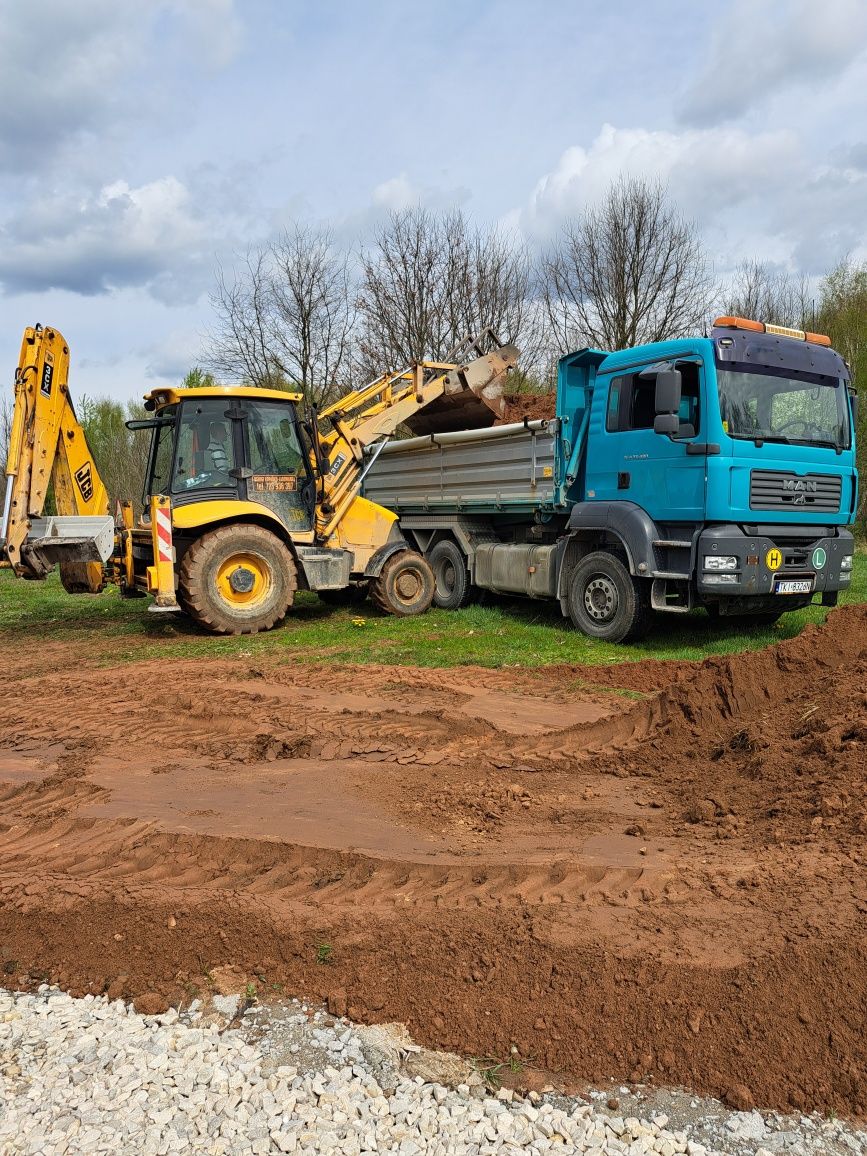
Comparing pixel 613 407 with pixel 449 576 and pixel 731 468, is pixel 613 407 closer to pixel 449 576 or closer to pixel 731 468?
pixel 731 468

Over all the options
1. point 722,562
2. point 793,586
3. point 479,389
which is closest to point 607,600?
point 722,562

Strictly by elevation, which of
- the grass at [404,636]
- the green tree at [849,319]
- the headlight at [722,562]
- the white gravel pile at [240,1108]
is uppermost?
the green tree at [849,319]

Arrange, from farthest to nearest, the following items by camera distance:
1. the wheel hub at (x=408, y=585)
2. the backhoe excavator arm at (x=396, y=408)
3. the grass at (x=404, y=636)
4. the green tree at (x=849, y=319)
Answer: the green tree at (x=849, y=319)
the wheel hub at (x=408, y=585)
the backhoe excavator arm at (x=396, y=408)
the grass at (x=404, y=636)

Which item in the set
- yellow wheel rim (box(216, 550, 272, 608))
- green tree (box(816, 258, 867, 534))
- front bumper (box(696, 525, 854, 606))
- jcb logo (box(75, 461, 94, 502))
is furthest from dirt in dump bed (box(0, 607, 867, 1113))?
green tree (box(816, 258, 867, 534))

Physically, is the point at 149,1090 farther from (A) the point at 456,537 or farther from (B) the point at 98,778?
(A) the point at 456,537

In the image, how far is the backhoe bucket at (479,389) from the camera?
12.0 m

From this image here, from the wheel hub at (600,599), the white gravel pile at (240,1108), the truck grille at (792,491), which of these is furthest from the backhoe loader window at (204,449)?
the white gravel pile at (240,1108)

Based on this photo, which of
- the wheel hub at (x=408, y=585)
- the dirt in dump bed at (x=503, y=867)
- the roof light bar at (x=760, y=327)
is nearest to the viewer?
the dirt in dump bed at (x=503, y=867)

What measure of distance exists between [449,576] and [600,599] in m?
3.32

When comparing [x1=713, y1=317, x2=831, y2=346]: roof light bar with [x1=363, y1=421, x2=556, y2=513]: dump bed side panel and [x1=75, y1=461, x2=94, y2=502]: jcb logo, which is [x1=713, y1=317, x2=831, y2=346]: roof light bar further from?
[x1=75, y1=461, x2=94, y2=502]: jcb logo

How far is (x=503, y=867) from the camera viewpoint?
4000 millimetres

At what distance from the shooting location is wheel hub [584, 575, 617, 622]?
9.79m

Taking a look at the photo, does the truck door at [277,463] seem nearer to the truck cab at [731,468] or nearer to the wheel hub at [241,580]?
the wheel hub at [241,580]

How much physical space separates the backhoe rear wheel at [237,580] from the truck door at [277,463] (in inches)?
20.8
